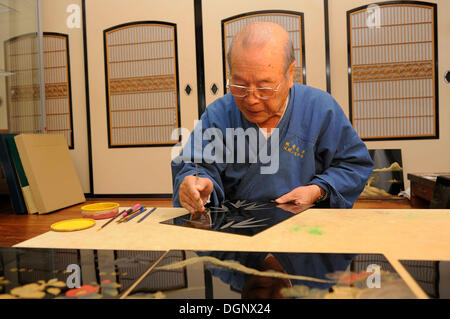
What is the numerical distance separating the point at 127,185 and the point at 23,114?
134 centimetres

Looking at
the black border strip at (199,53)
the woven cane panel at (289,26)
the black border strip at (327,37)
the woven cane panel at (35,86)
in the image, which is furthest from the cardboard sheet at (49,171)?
the black border strip at (327,37)

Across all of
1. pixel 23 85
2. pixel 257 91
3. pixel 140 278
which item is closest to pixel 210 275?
pixel 140 278

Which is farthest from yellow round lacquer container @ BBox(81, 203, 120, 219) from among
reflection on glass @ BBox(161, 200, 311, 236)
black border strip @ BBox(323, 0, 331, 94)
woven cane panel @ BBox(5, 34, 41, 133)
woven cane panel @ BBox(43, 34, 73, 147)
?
woven cane panel @ BBox(43, 34, 73, 147)

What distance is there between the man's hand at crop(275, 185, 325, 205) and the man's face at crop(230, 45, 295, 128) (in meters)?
0.31

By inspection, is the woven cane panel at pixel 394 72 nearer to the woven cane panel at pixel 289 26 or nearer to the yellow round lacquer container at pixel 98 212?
the woven cane panel at pixel 289 26

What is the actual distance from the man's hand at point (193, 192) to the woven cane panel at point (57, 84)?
3521mm

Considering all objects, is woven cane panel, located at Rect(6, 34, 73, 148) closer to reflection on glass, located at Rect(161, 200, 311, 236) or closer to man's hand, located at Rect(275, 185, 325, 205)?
reflection on glass, located at Rect(161, 200, 311, 236)

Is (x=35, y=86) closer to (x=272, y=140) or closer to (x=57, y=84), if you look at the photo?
(x=57, y=84)

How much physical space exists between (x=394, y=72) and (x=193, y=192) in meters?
3.18

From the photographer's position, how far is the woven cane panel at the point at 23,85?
3.46 meters
